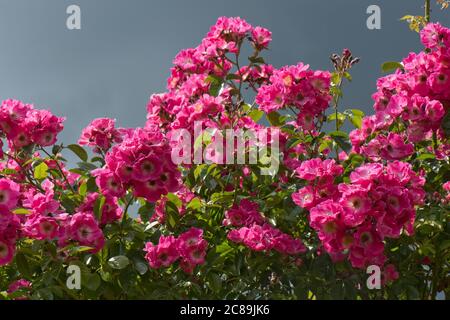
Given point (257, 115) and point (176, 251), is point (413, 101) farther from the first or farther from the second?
point (176, 251)

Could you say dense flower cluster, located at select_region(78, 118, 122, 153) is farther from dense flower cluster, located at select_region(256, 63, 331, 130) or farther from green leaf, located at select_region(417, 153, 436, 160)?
green leaf, located at select_region(417, 153, 436, 160)

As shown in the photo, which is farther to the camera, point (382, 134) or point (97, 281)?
point (382, 134)

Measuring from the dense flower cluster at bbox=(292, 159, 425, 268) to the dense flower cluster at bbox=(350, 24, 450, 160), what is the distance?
1.55 ft

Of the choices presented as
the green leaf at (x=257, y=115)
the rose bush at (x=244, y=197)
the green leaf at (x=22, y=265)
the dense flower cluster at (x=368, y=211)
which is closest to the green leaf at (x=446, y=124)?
the rose bush at (x=244, y=197)

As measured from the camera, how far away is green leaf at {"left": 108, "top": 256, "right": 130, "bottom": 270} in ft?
8.26

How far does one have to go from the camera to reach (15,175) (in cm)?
331

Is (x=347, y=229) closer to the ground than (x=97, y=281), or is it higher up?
higher up

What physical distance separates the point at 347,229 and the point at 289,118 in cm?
102

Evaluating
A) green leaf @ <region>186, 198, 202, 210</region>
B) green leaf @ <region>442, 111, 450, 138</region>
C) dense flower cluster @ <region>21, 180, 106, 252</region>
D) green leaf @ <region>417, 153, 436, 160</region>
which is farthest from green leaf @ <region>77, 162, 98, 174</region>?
green leaf @ <region>442, 111, 450, 138</region>

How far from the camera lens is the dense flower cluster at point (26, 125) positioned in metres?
3.06

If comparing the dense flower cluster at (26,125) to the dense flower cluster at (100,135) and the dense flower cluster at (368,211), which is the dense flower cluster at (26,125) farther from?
the dense flower cluster at (368,211)

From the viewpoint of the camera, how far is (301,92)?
3.00 metres

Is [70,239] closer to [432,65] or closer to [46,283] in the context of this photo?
[46,283]
